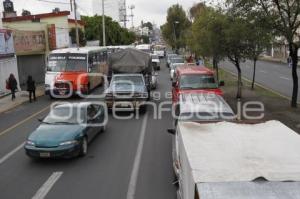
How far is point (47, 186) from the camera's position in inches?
419

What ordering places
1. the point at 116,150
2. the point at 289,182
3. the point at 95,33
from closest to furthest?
the point at 289,182 → the point at 116,150 → the point at 95,33

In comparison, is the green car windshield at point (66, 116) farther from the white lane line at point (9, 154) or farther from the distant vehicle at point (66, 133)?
the white lane line at point (9, 154)

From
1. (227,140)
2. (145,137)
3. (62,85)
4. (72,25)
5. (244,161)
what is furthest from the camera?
(72,25)

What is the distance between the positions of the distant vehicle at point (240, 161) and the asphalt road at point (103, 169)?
8.67ft

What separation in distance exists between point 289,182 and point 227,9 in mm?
16275

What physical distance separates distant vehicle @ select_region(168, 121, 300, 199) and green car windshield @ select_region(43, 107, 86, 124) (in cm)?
620

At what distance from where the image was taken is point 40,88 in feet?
107

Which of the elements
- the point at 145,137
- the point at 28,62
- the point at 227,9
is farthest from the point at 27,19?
the point at 145,137

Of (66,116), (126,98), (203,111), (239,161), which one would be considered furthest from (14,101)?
(239,161)

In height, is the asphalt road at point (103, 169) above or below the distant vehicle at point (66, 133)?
below

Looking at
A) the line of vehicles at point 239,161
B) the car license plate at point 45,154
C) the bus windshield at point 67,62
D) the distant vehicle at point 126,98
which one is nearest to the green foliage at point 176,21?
the bus windshield at point 67,62

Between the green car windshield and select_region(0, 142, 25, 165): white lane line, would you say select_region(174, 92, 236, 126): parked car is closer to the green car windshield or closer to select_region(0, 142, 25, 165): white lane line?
the green car windshield

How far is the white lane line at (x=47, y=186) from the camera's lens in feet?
33.0

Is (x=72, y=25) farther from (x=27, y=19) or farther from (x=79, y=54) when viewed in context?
(x=79, y=54)
